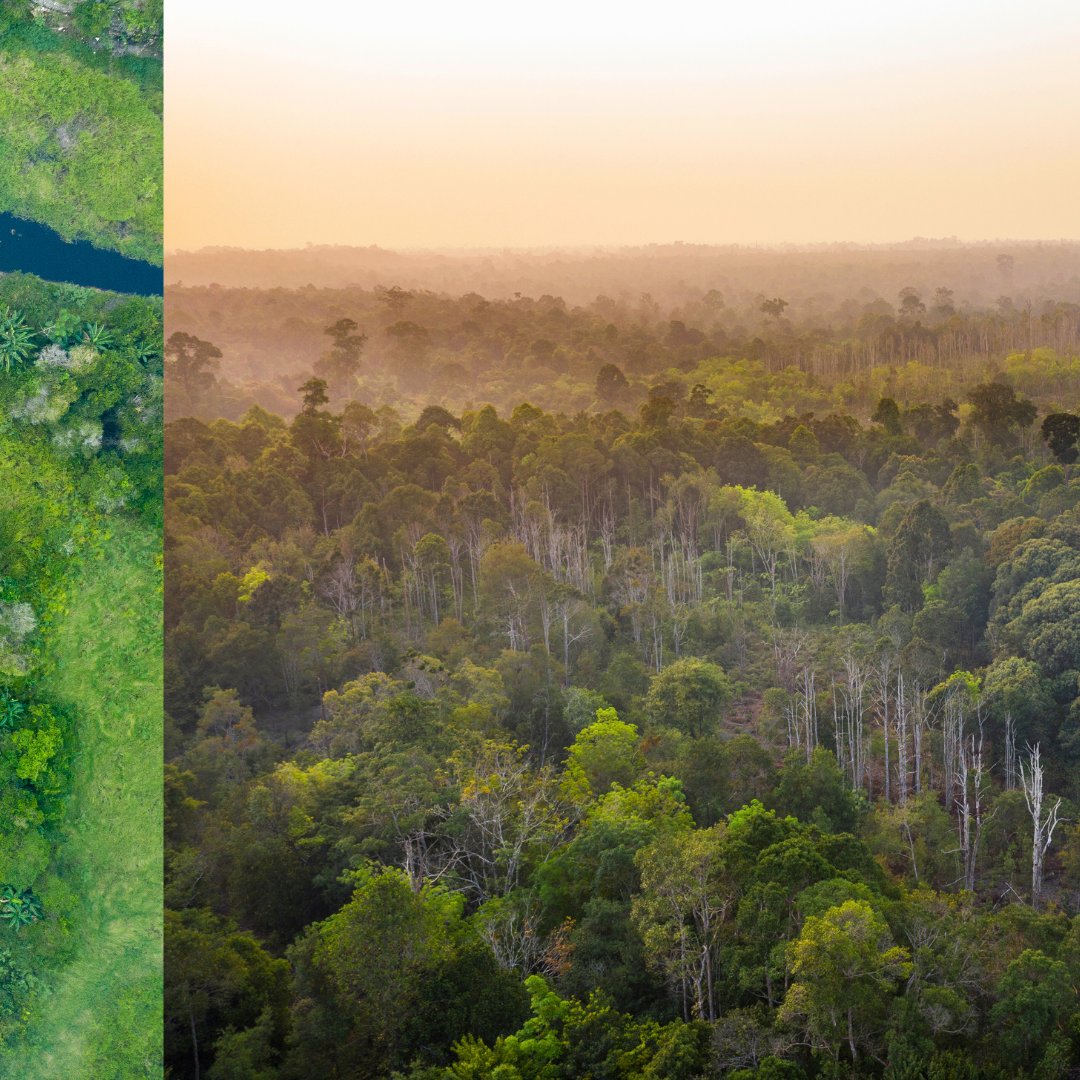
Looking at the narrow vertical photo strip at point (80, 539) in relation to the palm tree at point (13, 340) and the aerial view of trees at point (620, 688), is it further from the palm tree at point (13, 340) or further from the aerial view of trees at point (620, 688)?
the aerial view of trees at point (620, 688)

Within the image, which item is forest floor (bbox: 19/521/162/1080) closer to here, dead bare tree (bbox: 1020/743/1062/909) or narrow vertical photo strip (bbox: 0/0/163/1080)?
narrow vertical photo strip (bbox: 0/0/163/1080)

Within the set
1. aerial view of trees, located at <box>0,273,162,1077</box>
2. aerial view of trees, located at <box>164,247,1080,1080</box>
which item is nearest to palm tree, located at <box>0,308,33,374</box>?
aerial view of trees, located at <box>0,273,162,1077</box>

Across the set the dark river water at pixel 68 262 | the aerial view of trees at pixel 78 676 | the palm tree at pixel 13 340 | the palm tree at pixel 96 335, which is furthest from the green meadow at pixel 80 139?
the palm tree at pixel 13 340

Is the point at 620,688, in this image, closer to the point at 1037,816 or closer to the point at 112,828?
the point at 1037,816

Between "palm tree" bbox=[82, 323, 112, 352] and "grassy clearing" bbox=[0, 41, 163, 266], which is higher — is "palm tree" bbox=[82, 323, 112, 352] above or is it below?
below

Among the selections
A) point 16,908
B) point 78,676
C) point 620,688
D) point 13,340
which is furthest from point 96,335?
point 620,688

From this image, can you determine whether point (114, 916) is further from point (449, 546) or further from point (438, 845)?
point (449, 546)
